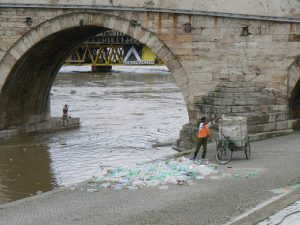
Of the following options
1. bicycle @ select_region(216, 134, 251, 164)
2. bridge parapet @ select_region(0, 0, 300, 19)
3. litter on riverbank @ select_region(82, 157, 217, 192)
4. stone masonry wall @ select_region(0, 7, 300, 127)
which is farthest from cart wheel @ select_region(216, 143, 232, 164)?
bridge parapet @ select_region(0, 0, 300, 19)

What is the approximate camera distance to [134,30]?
741 inches

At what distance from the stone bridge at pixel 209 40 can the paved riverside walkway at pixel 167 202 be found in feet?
15.5

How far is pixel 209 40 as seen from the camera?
18031 mm

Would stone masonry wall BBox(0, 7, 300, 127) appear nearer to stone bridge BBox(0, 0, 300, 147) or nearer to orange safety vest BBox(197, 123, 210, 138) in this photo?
stone bridge BBox(0, 0, 300, 147)

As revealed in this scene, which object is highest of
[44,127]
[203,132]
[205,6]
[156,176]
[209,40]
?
[205,6]

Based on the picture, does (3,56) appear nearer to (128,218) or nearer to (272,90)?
(272,90)

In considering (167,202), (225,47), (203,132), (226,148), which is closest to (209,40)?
(225,47)

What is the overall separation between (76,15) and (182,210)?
36.8ft

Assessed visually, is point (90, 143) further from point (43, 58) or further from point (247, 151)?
point (247, 151)

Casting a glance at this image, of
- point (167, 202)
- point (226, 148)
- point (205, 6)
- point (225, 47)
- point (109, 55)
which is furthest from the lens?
point (109, 55)

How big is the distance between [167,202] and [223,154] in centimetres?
353

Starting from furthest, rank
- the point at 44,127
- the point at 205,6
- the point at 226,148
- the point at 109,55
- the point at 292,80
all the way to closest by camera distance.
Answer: the point at 109,55, the point at 44,127, the point at 205,6, the point at 292,80, the point at 226,148

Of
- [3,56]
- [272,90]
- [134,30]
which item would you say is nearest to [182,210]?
[272,90]

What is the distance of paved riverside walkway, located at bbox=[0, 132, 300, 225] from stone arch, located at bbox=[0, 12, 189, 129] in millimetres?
6891
